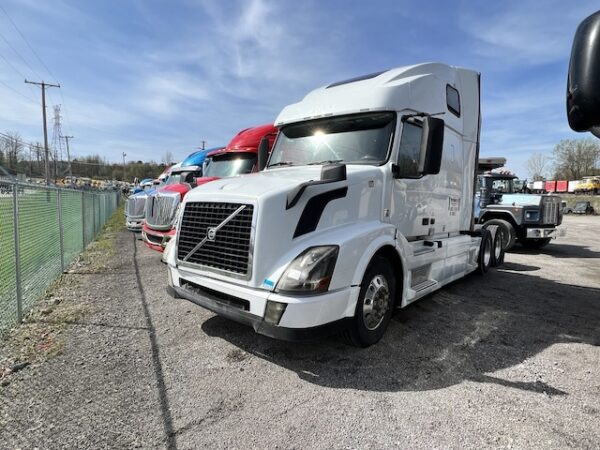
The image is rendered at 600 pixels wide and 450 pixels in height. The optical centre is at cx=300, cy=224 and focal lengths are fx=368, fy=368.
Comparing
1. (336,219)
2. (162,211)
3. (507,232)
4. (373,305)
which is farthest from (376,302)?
(507,232)

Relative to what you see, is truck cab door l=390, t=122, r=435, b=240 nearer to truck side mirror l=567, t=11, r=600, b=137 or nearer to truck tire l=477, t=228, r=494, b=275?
truck side mirror l=567, t=11, r=600, b=137

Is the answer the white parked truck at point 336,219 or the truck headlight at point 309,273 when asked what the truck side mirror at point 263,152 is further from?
the truck headlight at point 309,273

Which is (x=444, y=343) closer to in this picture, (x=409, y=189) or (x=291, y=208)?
(x=409, y=189)

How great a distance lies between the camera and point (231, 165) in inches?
344

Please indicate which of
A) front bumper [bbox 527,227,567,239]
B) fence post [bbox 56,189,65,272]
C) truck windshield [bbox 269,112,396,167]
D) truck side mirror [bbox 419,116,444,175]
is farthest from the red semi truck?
front bumper [bbox 527,227,567,239]

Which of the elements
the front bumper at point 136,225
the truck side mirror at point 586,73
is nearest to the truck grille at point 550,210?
the truck side mirror at point 586,73

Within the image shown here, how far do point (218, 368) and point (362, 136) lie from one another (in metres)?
2.95

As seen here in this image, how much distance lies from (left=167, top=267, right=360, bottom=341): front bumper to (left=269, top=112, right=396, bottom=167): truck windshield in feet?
5.42

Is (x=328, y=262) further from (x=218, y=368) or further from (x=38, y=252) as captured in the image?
(x=38, y=252)

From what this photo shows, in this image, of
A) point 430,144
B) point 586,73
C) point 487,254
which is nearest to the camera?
point 586,73

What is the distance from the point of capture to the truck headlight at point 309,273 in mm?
3111

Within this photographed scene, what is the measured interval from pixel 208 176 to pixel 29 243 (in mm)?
4266

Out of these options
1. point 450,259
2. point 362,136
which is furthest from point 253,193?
point 450,259

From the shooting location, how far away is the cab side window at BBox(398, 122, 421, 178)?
4238 millimetres
